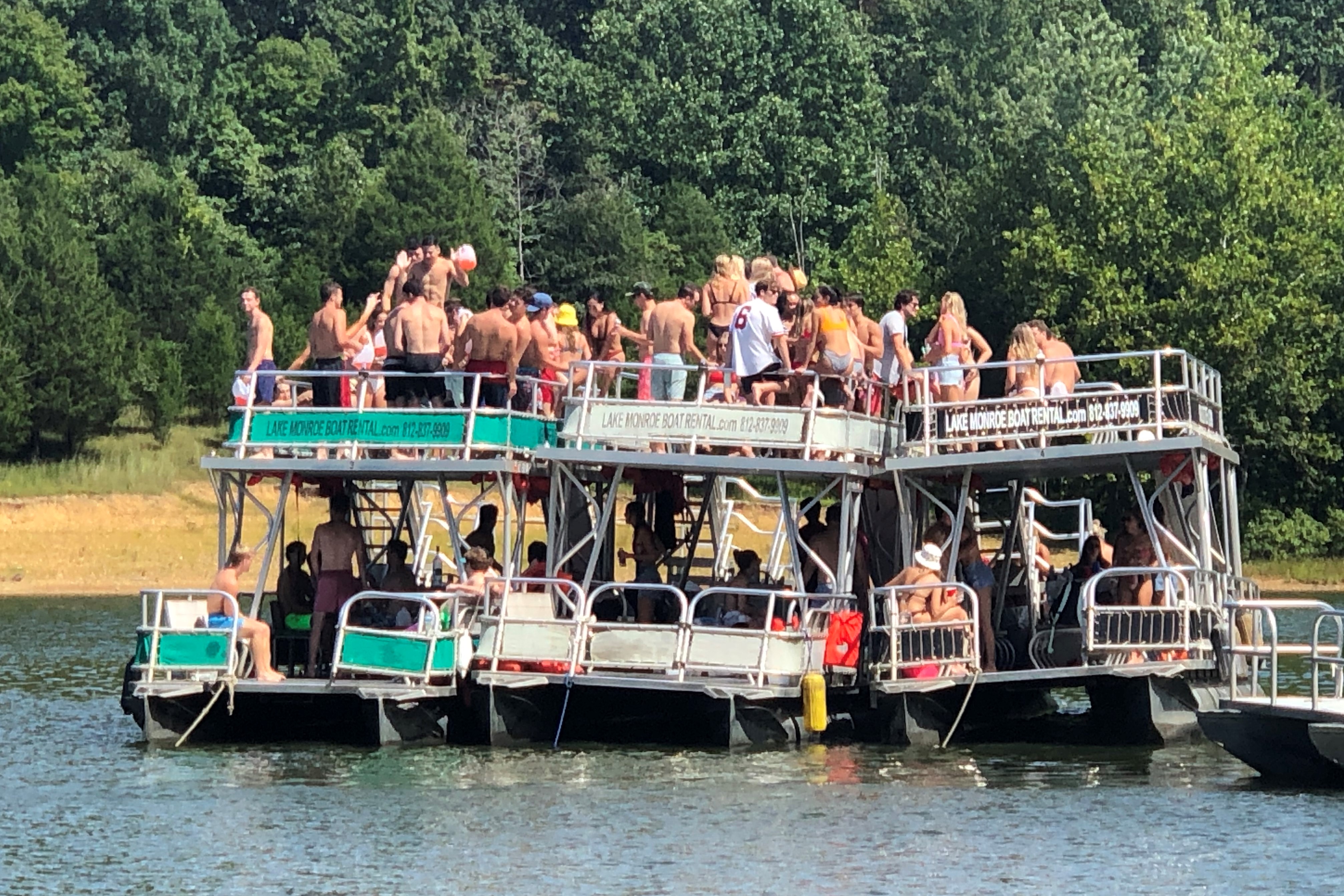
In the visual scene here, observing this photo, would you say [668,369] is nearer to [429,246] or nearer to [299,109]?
[429,246]

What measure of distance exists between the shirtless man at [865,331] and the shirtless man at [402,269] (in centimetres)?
452

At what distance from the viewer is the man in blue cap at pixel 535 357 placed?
2731 cm

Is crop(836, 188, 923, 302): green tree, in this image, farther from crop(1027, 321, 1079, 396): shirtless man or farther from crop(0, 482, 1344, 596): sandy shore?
crop(1027, 321, 1079, 396): shirtless man

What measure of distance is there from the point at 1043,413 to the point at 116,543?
38675mm

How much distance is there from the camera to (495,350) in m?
26.8

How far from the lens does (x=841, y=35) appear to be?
Answer: 90688 mm

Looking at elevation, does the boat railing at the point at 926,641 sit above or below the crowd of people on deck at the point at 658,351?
below

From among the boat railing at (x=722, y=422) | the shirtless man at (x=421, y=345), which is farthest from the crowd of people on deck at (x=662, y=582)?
the shirtless man at (x=421, y=345)

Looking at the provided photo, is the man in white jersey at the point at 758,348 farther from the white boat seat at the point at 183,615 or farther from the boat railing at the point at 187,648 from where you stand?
the white boat seat at the point at 183,615

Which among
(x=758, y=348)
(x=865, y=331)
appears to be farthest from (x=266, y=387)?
(x=865, y=331)

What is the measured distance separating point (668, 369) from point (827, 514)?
7.03 feet

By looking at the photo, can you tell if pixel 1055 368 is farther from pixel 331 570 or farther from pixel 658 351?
pixel 331 570

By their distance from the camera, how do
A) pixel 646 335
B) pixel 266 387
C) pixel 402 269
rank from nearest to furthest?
pixel 266 387
pixel 646 335
pixel 402 269

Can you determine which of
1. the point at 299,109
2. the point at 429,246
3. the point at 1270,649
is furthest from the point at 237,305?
the point at 1270,649
